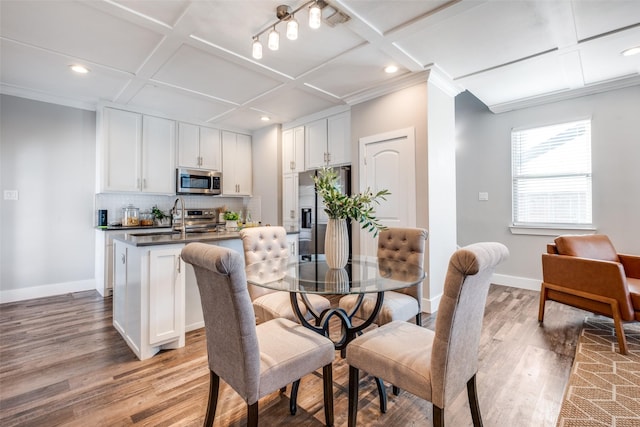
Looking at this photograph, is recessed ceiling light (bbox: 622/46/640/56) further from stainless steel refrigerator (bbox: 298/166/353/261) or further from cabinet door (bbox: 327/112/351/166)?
stainless steel refrigerator (bbox: 298/166/353/261)

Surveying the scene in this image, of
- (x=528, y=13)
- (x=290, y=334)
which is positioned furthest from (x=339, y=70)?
(x=290, y=334)

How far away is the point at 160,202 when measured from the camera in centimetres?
480

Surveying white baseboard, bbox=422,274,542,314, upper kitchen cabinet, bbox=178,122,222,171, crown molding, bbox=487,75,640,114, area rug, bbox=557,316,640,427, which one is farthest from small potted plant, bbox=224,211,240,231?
crown molding, bbox=487,75,640,114

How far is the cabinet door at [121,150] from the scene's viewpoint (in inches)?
157

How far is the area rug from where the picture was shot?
1.59 meters

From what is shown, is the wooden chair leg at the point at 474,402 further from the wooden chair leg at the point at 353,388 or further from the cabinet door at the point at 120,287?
the cabinet door at the point at 120,287

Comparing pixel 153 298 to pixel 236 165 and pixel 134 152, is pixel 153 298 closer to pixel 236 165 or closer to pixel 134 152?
pixel 134 152

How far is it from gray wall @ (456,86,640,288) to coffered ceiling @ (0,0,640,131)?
0.72 feet

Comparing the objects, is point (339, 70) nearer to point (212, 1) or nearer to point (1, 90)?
point (212, 1)

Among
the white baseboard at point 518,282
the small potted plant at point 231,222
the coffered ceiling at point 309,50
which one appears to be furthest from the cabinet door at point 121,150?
the white baseboard at point 518,282

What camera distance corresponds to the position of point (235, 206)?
561cm

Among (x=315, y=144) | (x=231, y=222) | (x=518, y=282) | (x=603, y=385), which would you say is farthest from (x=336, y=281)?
(x=518, y=282)

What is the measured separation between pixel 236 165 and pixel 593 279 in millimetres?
4964

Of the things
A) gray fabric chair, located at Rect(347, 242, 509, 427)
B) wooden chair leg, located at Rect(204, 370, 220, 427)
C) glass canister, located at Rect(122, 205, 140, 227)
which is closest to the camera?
gray fabric chair, located at Rect(347, 242, 509, 427)
